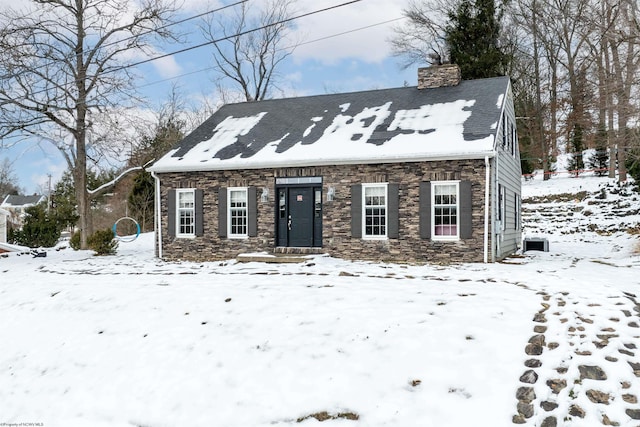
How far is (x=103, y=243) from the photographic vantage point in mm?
17375

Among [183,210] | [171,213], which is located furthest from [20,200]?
[183,210]

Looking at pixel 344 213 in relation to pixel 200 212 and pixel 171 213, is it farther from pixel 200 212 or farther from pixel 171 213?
pixel 171 213

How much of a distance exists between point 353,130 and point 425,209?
3.54 m

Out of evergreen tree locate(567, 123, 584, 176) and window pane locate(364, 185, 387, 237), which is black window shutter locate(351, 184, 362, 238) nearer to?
window pane locate(364, 185, 387, 237)

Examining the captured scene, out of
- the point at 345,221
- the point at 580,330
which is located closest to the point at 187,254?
the point at 345,221

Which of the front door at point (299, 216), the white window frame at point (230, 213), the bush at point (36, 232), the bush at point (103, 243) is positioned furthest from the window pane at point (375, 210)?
the bush at point (36, 232)

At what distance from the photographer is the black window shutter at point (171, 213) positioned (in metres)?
15.8

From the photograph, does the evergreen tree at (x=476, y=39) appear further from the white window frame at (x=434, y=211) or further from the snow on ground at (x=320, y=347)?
the snow on ground at (x=320, y=347)

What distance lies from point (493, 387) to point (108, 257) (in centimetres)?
1433

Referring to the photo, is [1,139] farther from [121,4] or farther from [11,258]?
[121,4]

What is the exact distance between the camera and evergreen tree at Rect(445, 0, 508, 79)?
28297mm

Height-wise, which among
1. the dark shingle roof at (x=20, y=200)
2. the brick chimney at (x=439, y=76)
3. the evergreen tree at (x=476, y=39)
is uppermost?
the evergreen tree at (x=476, y=39)

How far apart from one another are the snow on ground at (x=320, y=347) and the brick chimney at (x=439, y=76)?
24.1 ft

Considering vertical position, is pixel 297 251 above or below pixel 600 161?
below
